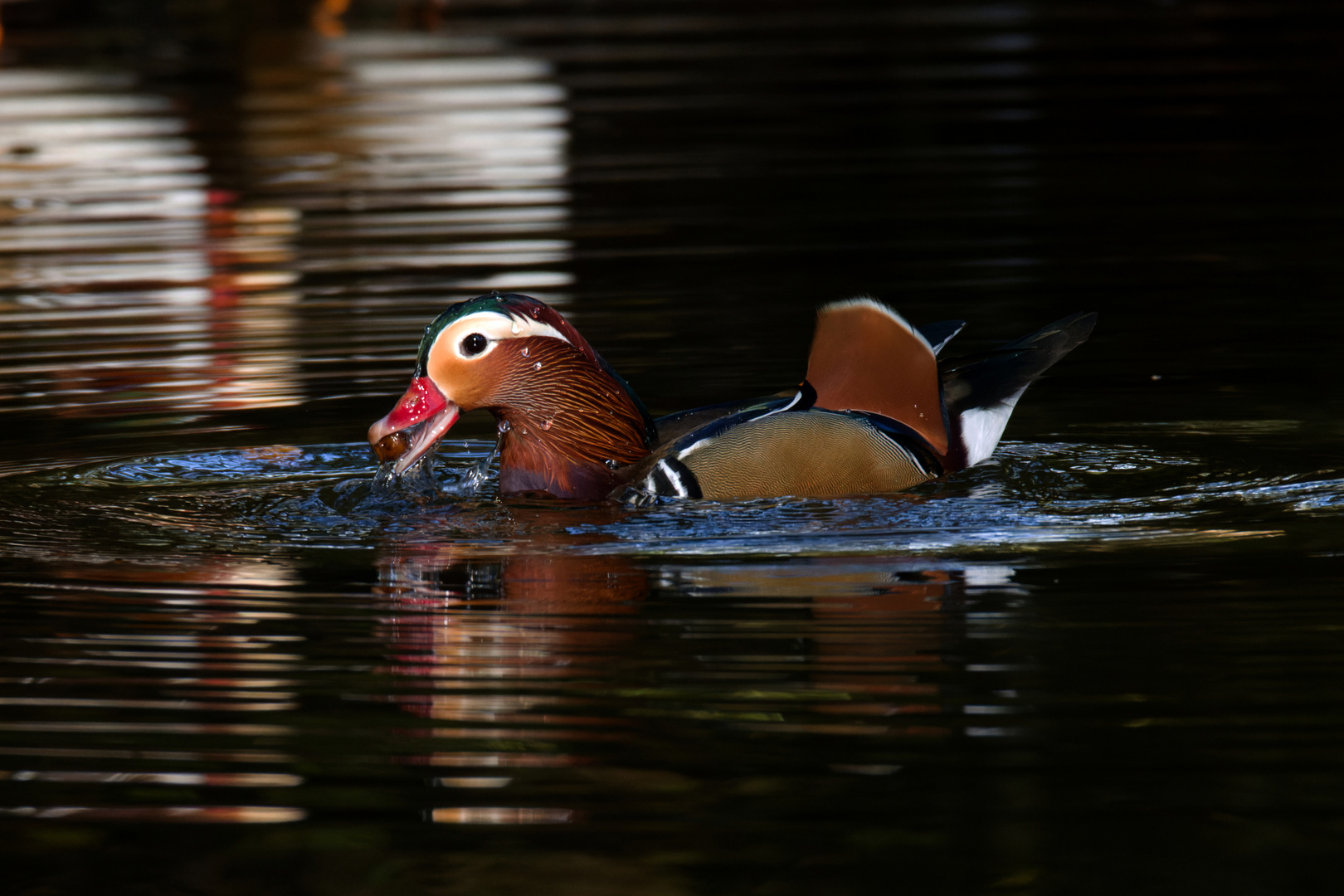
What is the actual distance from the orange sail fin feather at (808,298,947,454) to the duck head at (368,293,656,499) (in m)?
0.65

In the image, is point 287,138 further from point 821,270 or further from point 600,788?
point 600,788

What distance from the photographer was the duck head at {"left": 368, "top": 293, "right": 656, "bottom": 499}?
703 cm

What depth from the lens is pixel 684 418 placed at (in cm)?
761

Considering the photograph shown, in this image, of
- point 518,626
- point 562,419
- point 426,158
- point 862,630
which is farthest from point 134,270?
point 862,630

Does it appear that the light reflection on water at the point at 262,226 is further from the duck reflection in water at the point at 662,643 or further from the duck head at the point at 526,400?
the duck reflection in water at the point at 662,643

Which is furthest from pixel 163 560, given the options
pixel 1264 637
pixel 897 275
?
pixel 897 275

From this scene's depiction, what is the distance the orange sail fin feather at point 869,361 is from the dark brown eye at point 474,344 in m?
1.15

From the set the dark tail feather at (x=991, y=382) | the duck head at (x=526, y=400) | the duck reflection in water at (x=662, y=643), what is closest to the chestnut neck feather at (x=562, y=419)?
the duck head at (x=526, y=400)

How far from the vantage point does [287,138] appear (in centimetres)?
1925

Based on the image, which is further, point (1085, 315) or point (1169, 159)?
point (1169, 159)

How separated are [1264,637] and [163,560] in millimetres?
3340

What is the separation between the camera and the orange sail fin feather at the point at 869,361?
24.0ft

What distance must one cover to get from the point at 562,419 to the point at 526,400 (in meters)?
0.15

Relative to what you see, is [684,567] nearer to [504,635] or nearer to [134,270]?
[504,635]
